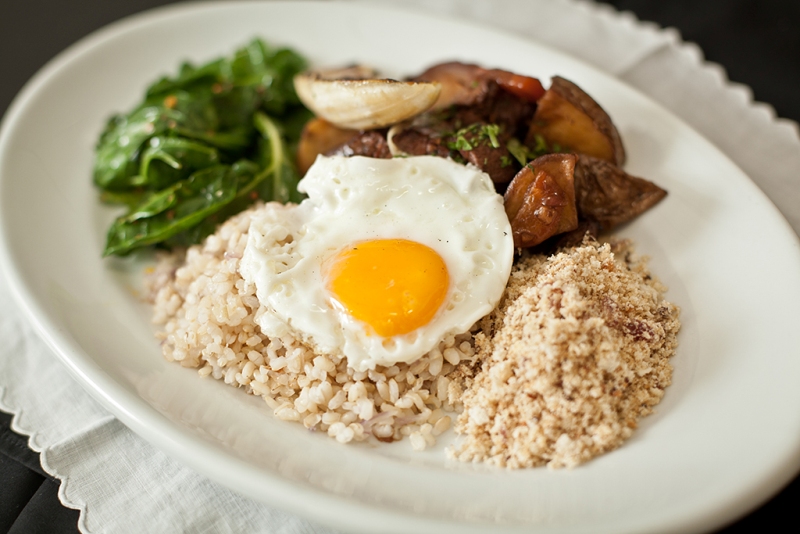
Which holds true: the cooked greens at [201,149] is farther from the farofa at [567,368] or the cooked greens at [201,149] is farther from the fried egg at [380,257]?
the farofa at [567,368]

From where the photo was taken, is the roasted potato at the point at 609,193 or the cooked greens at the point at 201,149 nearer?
the roasted potato at the point at 609,193

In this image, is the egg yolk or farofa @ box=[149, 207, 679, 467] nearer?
farofa @ box=[149, 207, 679, 467]

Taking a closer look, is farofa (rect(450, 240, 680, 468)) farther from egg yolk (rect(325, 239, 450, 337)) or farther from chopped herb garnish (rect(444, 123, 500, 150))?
chopped herb garnish (rect(444, 123, 500, 150))

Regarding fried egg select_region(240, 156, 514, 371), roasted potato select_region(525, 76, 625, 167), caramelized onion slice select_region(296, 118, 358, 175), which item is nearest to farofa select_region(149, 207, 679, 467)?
fried egg select_region(240, 156, 514, 371)

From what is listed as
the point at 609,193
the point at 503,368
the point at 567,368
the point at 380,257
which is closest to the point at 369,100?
the point at 380,257

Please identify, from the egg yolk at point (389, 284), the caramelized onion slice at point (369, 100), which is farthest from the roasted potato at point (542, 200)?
the caramelized onion slice at point (369, 100)

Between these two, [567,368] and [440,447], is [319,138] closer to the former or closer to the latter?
[440,447]

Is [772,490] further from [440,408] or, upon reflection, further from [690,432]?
[440,408]
